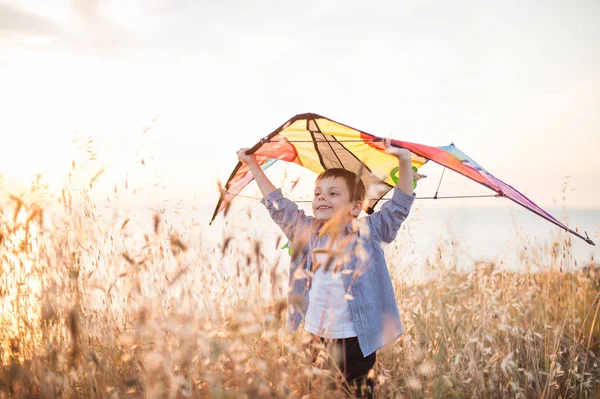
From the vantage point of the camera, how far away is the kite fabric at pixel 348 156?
2609mm

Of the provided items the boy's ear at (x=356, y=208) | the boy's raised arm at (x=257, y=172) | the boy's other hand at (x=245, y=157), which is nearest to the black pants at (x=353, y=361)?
the boy's ear at (x=356, y=208)

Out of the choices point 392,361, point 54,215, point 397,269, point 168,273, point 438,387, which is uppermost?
point 54,215

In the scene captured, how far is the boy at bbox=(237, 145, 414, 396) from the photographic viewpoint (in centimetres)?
262

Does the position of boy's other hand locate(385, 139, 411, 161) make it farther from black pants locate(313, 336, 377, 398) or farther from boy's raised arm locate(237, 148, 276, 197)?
black pants locate(313, 336, 377, 398)

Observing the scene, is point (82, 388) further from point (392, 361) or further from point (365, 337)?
point (392, 361)

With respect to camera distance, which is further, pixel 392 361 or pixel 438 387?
pixel 392 361

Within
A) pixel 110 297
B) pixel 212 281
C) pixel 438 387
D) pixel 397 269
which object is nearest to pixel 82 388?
pixel 110 297

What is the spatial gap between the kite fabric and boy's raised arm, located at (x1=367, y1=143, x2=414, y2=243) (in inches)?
3.9

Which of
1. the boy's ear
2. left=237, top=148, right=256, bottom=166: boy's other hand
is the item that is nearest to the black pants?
the boy's ear

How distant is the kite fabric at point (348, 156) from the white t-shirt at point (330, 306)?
495 mm

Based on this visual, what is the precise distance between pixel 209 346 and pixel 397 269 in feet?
7.53

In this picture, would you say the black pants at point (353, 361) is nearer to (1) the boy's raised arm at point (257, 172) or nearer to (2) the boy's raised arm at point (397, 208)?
(2) the boy's raised arm at point (397, 208)

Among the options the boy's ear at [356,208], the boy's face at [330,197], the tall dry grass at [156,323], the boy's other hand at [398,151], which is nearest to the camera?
the tall dry grass at [156,323]

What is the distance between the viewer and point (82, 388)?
236 cm
